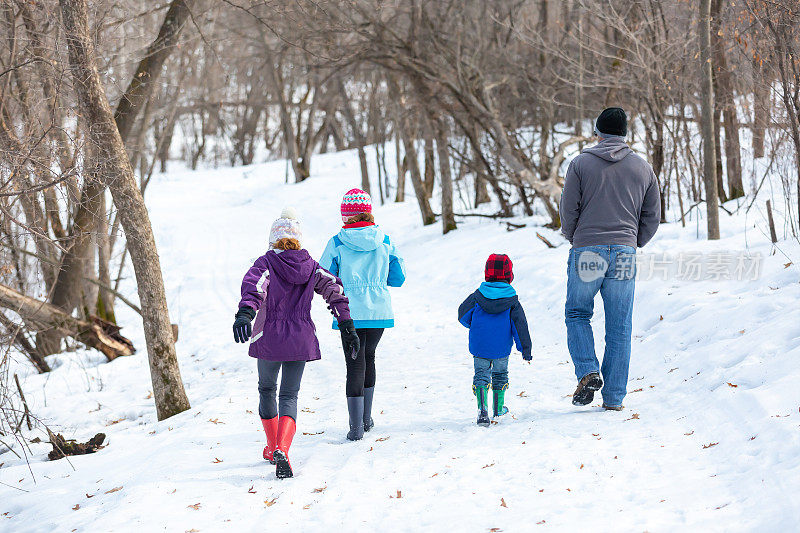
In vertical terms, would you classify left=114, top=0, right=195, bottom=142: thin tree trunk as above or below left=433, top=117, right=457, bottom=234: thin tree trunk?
above

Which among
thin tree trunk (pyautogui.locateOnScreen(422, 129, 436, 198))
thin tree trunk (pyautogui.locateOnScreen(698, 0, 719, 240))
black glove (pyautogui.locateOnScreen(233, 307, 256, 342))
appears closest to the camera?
black glove (pyautogui.locateOnScreen(233, 307, 256, 342))

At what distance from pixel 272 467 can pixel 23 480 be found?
270 centimetres

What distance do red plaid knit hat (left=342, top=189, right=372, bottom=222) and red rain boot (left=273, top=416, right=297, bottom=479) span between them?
5.29 feet

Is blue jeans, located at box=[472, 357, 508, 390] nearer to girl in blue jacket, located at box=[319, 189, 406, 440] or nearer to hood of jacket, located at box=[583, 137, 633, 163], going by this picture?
girl in blue jacket, located at box=[319, 189, 406, 440]

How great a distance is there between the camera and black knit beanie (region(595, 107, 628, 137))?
208 inches

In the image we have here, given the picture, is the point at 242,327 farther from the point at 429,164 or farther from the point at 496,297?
the point at 429,164

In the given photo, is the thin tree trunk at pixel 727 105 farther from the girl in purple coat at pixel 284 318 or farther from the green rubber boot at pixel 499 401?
the girl in purple coat at pixel 284 318

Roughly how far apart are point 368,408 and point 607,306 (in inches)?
79.5

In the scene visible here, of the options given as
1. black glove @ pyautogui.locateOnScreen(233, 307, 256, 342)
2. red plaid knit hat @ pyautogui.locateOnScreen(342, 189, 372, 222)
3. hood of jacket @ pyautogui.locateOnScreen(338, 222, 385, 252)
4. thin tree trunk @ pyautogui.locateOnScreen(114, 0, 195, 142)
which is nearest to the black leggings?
hood of jacket @ pyautogui.locateOnScreen(338, 222, 385, 252)

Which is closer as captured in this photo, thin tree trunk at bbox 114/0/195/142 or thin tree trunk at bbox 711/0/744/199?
thin tree trunk at bbox 114/0/195/142

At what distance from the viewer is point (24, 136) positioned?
21.5 feet

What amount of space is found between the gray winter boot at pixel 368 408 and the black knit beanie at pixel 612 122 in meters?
2.66

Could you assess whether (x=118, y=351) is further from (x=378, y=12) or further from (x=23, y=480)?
(x=378, y=12)

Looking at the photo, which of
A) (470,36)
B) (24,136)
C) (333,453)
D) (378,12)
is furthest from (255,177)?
(333,453)
